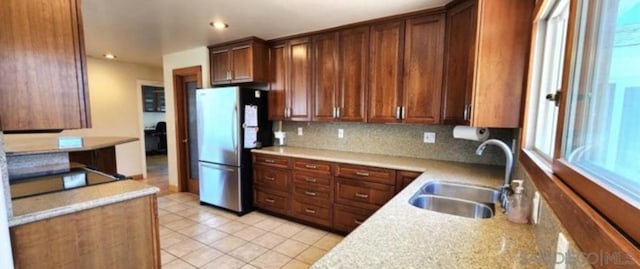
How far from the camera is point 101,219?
1378mm

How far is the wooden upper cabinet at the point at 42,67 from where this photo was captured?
1.12 m

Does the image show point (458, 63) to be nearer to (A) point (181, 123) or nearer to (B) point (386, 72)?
(B) point (386, 72)

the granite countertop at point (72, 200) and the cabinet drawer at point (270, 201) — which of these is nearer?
the granite countertop at point (72, 200)

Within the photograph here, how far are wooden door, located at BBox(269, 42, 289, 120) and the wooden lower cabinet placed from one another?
204 cm

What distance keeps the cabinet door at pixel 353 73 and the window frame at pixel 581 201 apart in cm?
185

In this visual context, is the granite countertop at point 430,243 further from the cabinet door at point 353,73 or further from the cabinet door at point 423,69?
the cabinet door at point 353,73

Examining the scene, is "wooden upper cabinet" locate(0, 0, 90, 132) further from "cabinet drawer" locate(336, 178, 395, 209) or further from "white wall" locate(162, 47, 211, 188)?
"white wall" locate(162, 47, 211, 188)

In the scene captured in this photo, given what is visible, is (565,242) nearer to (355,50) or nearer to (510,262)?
(510,262)

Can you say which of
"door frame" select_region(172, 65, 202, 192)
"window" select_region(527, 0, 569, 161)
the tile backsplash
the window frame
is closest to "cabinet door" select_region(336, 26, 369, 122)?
the tile backsplash

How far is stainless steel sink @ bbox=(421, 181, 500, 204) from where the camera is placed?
175 cm

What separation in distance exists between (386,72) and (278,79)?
1391 millimetres

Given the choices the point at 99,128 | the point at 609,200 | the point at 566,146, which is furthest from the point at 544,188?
the point at 99,128

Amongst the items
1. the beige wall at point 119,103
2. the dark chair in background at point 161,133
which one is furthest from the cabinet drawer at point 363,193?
the dark chair in background at point 161,133

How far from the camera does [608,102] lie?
66 cm
